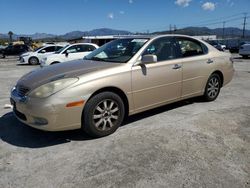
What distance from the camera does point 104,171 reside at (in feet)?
10.4

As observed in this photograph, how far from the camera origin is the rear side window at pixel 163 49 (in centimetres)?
484

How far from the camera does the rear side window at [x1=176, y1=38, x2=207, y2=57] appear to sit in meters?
5.39

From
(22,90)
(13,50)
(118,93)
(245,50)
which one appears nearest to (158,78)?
(118,93)

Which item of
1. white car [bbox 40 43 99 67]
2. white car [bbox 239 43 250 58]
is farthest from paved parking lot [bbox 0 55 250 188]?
white car [bbox 239 43 250 58]

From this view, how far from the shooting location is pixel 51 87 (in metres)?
3.76

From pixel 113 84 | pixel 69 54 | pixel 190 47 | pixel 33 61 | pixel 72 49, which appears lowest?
pixel 33 61

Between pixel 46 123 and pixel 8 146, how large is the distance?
0.72m

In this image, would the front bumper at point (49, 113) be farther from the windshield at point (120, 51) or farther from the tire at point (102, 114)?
the windshield at point (120, 51)

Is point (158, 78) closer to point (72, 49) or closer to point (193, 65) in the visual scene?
point (193, 65)

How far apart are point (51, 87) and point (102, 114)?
0.86m

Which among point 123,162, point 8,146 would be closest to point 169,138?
point 123,162

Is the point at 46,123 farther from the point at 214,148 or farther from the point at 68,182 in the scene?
the point at 214,148

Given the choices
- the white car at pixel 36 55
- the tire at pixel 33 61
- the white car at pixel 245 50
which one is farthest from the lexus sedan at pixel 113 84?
the white car at pixel 245 50

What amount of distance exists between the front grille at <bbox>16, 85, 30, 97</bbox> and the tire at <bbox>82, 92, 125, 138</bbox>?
921mm
